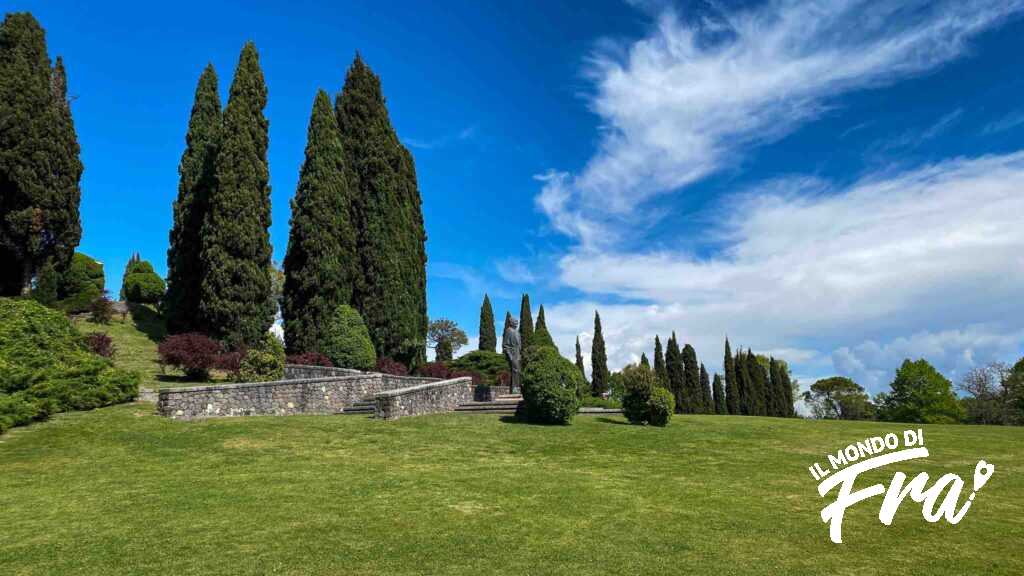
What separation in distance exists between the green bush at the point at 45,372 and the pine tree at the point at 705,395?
Answer: 49763 mm

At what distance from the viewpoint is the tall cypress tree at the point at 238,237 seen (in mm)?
28453

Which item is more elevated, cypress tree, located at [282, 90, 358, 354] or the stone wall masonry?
cypress tree, located at [282, 90, 358, 354]

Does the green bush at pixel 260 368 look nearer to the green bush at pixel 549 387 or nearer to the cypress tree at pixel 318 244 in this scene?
the cypress tree at pixel 318 244

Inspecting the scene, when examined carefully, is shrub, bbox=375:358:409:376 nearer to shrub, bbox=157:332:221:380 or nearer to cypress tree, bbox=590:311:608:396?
shrub, bbox=157:332:221:380

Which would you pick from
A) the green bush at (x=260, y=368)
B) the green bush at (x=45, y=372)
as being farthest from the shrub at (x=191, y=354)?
the green bush at (x=45, y=372)

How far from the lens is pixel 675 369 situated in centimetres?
5688

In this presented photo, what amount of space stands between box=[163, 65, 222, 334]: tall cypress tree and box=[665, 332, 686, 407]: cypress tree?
4240cm

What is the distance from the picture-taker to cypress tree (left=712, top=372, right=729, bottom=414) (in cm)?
5659

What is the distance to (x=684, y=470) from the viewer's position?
1156 centimetres

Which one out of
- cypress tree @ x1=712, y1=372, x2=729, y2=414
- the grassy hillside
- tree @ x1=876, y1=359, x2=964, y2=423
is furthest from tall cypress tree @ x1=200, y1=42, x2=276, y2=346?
tree @ x1=876, y1=359, x2=964, y2=423

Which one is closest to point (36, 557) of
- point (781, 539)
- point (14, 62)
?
point (781, 539)

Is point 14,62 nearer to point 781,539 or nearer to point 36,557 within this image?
point 36,557

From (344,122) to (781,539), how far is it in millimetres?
34586

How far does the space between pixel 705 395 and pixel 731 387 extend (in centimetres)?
263
